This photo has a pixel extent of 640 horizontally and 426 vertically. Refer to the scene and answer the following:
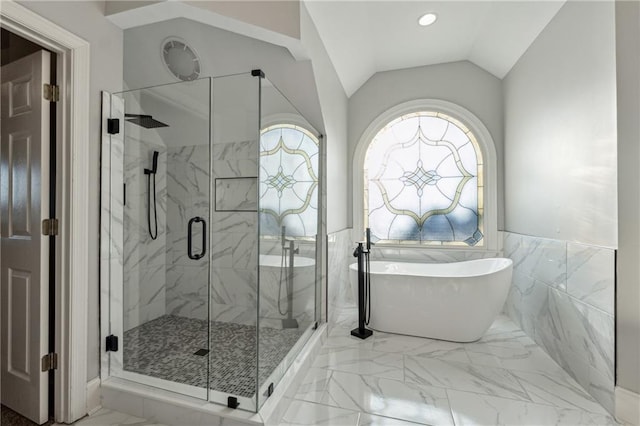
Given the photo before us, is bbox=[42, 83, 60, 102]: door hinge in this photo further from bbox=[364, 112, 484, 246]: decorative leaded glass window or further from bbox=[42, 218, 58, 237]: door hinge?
bbox=[364, 112, 484, 246]: decorative leaded glass window

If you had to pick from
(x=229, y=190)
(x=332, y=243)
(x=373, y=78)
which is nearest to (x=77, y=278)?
(x=229, y=190)

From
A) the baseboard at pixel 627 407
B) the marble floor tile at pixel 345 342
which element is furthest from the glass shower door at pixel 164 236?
the baseboard at pixel 627 407

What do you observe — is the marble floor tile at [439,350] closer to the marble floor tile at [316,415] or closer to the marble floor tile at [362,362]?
the marble floor tile at [362,362]

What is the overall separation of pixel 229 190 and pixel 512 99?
2.93 meters

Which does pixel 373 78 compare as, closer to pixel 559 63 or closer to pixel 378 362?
pixel 559 63


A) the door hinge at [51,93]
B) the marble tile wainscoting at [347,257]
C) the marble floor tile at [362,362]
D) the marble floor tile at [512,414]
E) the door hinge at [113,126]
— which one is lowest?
the marble floor tile at [362,362]

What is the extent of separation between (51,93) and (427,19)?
9.21 feet

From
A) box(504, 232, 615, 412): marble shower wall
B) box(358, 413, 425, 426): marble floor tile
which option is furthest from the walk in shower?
box(504, 232, 615, 412): marble shower wall

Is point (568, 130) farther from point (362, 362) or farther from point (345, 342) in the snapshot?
point (345, 342)

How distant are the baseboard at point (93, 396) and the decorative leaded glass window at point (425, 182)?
284cm

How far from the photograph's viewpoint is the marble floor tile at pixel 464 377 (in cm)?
186

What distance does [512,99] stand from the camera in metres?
2.98

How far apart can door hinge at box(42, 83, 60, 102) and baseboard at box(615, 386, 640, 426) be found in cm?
346

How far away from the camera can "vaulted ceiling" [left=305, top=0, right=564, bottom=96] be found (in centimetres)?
231
